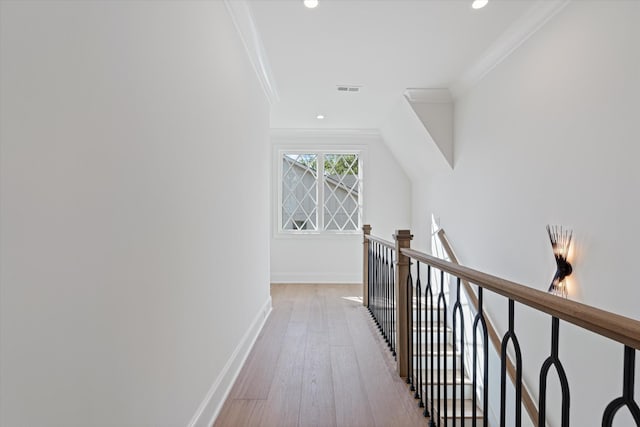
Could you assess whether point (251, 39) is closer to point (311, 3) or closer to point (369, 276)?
point (311, 3)

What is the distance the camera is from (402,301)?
2250mm

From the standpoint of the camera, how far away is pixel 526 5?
2.29 m

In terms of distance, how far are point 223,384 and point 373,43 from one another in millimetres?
2736

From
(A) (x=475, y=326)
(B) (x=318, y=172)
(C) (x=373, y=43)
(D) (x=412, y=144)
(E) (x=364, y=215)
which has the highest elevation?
(C) (x=373, y=43)

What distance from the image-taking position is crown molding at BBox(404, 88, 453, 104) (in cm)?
385

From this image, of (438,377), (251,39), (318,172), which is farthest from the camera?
(318,172)

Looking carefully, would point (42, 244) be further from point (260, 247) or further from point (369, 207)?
point (369, 207)

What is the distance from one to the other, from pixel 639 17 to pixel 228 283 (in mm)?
2651

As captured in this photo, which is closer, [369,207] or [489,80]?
[489,80]

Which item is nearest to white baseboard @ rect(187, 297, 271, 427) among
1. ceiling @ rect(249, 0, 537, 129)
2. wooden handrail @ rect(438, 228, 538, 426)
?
wooden handrail @ rect(438, 228, 538, 426)

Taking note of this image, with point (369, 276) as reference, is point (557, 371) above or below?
above

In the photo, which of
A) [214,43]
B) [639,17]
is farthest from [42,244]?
[639,17]

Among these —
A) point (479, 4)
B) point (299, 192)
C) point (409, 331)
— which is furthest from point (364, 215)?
point (479, 4)

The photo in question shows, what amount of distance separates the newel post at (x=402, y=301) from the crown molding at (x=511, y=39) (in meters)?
1.78
